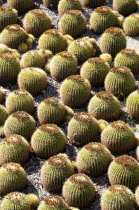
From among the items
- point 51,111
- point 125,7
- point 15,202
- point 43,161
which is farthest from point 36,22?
point 15,202

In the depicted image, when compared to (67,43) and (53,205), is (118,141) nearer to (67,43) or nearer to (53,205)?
(53,205)

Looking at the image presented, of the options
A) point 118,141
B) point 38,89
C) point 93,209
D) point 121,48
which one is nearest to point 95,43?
point 121,48

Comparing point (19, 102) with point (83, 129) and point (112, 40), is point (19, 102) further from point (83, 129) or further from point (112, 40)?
point (112, 40)

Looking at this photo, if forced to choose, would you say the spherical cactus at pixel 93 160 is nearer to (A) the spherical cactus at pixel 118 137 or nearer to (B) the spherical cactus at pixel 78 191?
(A) the spherical cactus at pixel 118 137

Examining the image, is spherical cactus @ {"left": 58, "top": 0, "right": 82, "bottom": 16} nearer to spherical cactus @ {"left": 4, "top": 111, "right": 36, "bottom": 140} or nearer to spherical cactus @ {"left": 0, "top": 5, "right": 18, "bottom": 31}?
spherical cactus @ {"left": 0, "top": 5, "right": 18, "bottom": 31}

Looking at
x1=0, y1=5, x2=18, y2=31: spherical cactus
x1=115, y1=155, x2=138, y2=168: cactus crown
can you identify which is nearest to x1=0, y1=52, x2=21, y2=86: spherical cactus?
x1=0, y1=5, x2=18, y2=31: spherical cactus

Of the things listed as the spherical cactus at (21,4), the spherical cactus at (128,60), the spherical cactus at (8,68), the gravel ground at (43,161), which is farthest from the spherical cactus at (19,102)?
the spherical cactus at (21,4)
